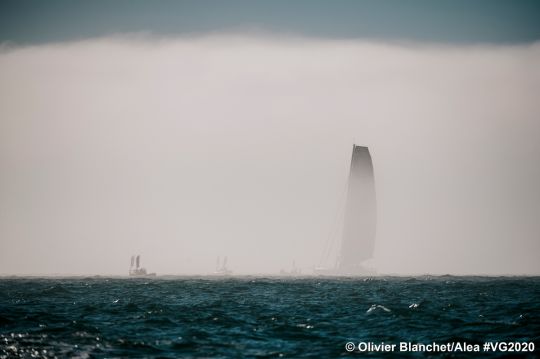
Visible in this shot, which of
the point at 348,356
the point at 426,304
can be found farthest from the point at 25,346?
the point at 426,304

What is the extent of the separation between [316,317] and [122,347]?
1444 centimetres

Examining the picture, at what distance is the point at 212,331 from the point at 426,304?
803 inches

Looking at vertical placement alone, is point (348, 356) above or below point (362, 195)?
below

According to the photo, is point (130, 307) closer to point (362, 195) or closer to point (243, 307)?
point (243, 307)

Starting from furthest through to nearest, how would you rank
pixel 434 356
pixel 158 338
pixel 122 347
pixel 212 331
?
pixel 212 331
pixel 158 338
pixel 122 347
pixel 434 356

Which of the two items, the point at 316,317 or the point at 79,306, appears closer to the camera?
the point at 316,317

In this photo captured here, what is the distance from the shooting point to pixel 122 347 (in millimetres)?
27500

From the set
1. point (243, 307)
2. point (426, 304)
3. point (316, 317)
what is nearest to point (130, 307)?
point (243, 307)

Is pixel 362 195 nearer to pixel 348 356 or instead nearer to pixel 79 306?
pixel 79 306

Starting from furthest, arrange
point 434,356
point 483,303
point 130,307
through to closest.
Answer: point 483,303
point 130,307
point 434,356

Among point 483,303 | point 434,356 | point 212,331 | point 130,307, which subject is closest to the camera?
point 434,356

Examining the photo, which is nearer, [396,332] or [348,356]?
[348,356]

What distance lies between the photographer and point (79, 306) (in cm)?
4747

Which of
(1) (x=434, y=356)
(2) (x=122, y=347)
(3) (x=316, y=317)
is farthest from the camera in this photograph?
(3) (x=316, y=317)
